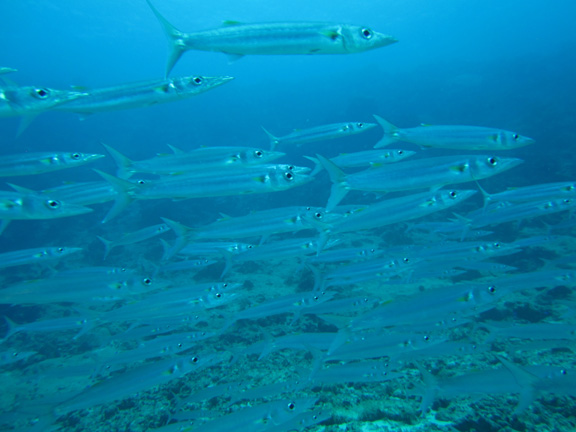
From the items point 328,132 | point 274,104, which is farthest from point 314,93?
point 328,132

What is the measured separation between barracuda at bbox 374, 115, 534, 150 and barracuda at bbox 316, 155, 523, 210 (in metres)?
0.53

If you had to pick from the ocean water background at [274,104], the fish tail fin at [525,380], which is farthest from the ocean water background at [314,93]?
the fish tail fin at [525,380]

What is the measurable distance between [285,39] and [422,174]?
99.2 inches

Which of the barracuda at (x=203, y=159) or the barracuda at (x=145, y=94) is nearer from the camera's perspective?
the barracuda at (x=145, y=94)

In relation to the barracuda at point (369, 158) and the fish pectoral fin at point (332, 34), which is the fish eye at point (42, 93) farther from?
the barracuda at point (369, 158)

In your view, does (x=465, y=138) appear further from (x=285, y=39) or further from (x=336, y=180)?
(x=285, y=39)

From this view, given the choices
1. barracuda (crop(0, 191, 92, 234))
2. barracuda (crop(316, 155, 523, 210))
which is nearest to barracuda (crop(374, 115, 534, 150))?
barracuda (crop(316, 155, 523, 210))

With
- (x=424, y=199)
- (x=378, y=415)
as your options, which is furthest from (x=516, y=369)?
(x=424, y=199)

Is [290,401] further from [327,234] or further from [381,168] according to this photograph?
[381,168]

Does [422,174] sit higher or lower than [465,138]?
lower

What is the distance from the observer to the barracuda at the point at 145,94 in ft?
13.2

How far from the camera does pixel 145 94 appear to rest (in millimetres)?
4125

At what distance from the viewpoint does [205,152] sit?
5.27m

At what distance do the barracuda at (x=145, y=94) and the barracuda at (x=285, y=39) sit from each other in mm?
781
